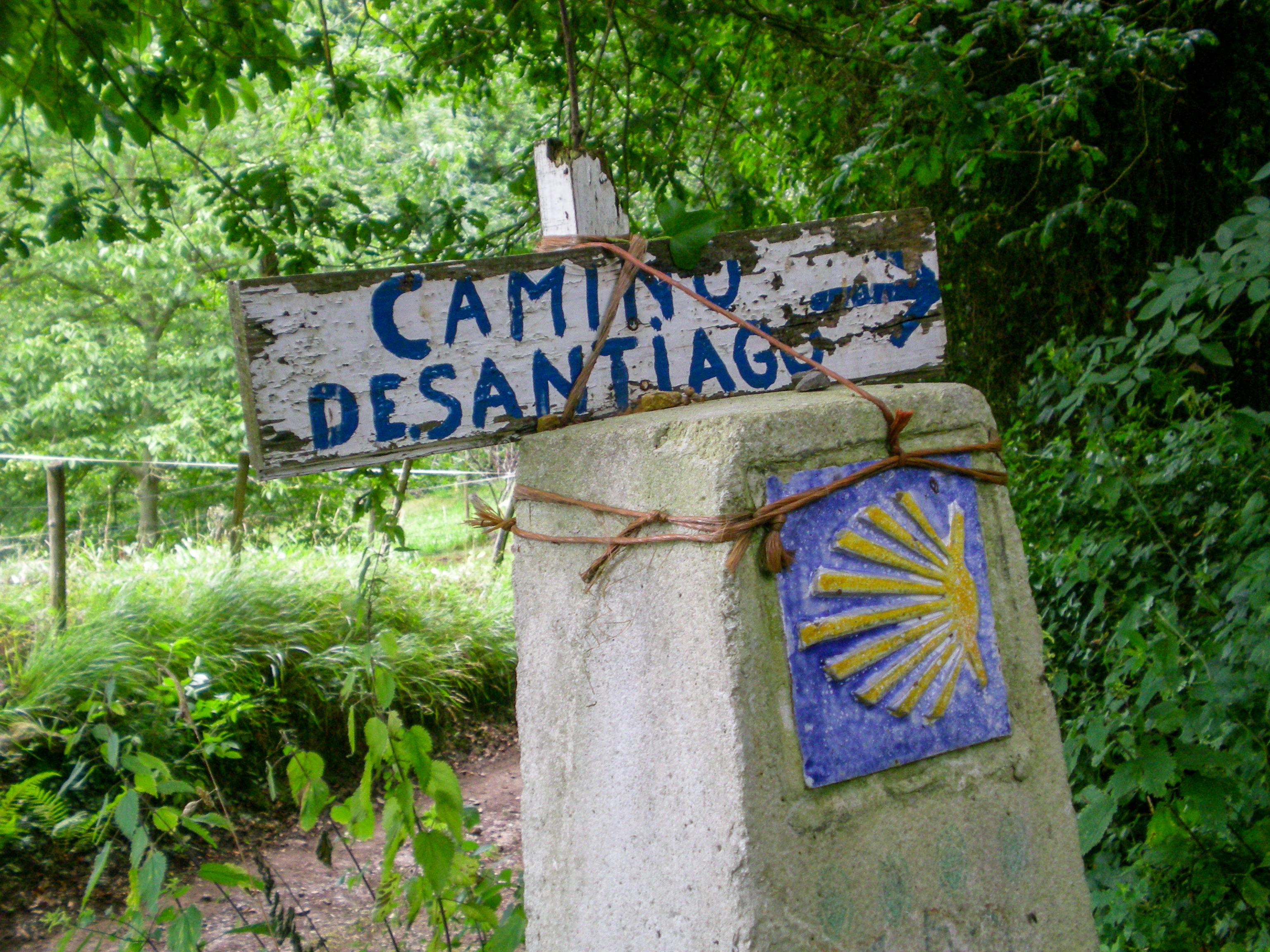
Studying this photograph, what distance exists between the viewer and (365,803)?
51.7 inches

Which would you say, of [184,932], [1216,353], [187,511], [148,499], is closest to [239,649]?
[184,932]

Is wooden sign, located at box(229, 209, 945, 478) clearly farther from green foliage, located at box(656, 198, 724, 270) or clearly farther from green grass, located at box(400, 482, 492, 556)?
green grass, located at box(400, 482, 492, 556)

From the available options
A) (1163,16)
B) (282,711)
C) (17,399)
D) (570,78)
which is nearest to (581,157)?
(570,78)

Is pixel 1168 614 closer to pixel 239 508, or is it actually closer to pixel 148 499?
pixel 239 508

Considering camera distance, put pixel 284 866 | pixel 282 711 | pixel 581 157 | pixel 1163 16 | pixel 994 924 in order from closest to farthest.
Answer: pixel 994 924 < pixel 581 157 < pixel 1163 16 < pixel 284 866 < pixel 282 711

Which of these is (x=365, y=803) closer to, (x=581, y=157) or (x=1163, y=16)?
(x=581, y=157)

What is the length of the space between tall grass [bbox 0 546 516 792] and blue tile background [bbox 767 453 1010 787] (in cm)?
276

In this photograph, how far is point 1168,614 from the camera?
2.07m

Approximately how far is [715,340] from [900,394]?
25 cm

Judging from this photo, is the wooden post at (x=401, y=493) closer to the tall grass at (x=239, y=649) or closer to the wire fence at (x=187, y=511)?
the wire fence at (x=187, y=511)

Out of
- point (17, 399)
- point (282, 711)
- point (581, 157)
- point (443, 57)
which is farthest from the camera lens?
point (17, 399)

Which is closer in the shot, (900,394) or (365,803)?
(900,394)

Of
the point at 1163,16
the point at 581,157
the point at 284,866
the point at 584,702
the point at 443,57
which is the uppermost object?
the point at 443,57

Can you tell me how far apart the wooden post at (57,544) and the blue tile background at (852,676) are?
15.2 ft
